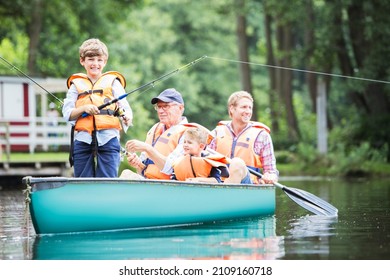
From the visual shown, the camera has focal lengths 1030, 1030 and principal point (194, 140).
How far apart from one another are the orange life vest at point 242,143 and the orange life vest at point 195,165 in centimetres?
90

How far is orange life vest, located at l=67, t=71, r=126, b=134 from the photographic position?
29.5 ft

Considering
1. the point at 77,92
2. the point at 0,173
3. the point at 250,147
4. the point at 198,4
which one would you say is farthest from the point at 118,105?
the point at 198,4

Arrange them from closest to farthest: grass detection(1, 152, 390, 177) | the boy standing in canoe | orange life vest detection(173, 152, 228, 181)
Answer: orange life vest detection(173, 152, 228, 181) → the boy standing in canoe → grass detection(1, 152, 390, 177)

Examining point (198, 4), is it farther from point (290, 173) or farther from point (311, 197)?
point (311, 197)

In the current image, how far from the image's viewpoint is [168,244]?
811 centimetres

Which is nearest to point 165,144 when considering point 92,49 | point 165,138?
point 165,138

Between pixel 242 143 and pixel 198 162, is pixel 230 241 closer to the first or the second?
pixel 198 162

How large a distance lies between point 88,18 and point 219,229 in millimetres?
23638

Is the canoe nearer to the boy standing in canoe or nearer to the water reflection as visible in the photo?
the water reflection

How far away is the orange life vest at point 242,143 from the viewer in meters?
10.8

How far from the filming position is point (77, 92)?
915cm

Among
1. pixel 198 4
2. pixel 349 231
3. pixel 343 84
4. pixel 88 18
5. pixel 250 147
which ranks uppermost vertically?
pixel 198 4

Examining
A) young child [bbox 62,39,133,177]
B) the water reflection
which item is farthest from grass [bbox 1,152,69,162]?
the water reflection

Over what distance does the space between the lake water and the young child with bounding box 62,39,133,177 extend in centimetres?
70
